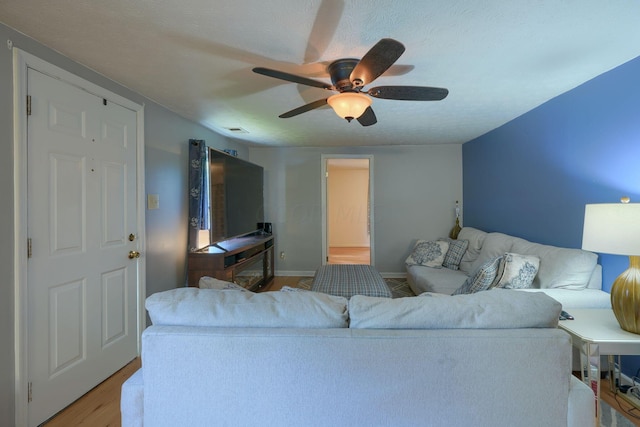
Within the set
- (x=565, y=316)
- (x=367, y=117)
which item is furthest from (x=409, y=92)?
(x=565, y=316)

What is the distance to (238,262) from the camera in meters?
3.12

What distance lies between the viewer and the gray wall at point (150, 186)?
4.71 ft

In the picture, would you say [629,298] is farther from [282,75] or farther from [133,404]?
[133,404]

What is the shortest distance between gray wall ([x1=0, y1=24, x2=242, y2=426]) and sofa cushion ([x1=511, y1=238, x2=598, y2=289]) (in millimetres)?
3273

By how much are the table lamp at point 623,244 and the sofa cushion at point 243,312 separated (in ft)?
5.07

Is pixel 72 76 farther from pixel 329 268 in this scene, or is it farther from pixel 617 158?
pixel 617 158

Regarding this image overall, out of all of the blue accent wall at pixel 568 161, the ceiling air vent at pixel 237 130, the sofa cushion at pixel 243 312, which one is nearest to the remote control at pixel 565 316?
the blue accent wall at pixel 568 161

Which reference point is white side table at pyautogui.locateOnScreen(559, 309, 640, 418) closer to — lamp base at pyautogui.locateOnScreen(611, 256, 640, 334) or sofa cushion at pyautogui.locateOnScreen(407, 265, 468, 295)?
lamp base at pyautogui.locateOnScreen(611, 256, 640, 334)

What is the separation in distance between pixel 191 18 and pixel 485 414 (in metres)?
2.12

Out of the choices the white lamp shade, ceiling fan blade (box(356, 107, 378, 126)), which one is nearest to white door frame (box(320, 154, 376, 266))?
ceiling fan blade (box(356, 107, 378, 126))

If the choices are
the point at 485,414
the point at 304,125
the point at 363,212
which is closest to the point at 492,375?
the point at 485,414

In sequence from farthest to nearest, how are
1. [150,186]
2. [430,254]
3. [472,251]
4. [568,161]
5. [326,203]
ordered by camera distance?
1. [326,203]
2. [430,254]
3. [472,251]
4. [150,186]
5. [568,161]

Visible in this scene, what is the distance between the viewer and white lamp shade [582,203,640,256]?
1469 mm

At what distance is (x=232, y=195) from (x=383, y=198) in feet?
8.22
